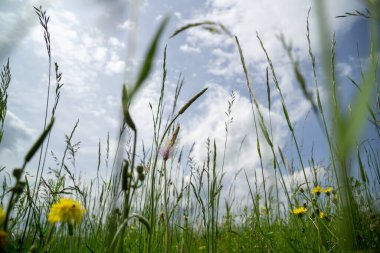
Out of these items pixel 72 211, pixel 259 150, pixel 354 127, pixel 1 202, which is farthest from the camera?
pixel 1 202

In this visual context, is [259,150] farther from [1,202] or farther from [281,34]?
[1,202]

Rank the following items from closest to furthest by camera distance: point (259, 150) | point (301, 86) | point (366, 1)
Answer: point (301, 86) < point (366, 1) < point (259, 150)

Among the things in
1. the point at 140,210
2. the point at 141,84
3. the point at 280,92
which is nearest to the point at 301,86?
the point at 141,84

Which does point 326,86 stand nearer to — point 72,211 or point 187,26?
point 187,26

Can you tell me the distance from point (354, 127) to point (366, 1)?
65cm

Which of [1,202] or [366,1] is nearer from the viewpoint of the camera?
[366,1]

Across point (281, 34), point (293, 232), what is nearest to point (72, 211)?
point (281, 34)

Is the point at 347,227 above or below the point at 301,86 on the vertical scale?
below

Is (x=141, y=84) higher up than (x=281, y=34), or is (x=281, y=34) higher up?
(x=281, y=34)

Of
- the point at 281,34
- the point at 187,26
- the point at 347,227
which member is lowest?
the point at 347,227

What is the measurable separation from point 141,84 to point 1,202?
265 cm

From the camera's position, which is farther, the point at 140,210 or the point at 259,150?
the point at 140,210

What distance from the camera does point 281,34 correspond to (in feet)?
2.99

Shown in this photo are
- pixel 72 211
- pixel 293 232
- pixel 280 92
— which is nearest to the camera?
pixel 72 211
